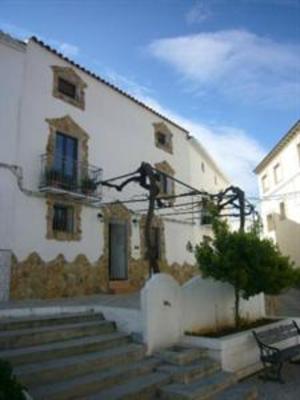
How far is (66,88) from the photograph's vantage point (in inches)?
552

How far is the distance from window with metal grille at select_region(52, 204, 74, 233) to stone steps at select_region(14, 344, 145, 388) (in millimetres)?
6994

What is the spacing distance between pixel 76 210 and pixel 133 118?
6.23 metres

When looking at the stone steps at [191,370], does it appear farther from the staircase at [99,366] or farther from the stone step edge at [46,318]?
the stone step edge at [46,318]

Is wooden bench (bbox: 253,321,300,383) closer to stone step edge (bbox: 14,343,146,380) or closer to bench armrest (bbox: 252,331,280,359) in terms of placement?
bench armrest (bbox: 252,331,280,359)

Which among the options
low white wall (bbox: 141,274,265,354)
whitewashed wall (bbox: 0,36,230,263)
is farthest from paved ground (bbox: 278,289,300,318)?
whitewashed wall (bbox: 0,36,230,263)

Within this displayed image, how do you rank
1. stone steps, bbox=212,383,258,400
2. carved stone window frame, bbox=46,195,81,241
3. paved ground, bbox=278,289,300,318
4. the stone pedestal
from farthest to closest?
paved ground, bbox=278,289,300,318, carved stone window frame, bbox=46,195,81,241, the stone pedestal, stone steps, bbox=212,383,258,400

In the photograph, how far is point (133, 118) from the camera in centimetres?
1734

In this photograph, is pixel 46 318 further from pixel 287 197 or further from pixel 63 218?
pixel 287 197

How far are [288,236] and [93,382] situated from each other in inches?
766

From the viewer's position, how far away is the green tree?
806 centimetres

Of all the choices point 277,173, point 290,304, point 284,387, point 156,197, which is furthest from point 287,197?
point 284,387

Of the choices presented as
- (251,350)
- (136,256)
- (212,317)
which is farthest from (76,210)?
(251,350)

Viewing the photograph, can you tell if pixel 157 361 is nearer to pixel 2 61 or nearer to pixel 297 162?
pixel 2 61

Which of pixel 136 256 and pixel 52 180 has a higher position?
pixel 52 180
